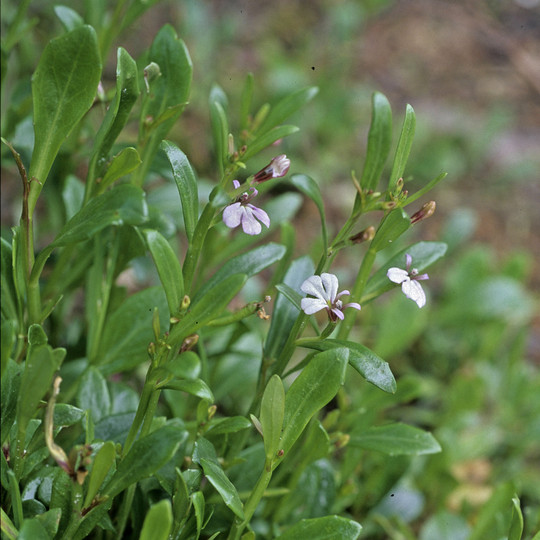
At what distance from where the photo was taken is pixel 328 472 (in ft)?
3.94

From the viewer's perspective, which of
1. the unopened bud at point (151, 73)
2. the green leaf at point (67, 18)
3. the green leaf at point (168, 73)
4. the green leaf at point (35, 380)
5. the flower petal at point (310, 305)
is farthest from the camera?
the green leaf at point (67, 18)

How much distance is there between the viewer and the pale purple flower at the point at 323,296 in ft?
2.73

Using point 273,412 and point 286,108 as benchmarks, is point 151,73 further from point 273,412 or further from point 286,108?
point 273,412

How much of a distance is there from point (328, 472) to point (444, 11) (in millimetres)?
2655

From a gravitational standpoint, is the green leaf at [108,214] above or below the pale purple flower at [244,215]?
above

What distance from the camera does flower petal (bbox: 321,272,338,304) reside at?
0.85 meters

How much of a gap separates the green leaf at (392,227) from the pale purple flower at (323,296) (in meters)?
0.09

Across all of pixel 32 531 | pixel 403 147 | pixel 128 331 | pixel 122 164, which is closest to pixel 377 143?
pixel 403 147

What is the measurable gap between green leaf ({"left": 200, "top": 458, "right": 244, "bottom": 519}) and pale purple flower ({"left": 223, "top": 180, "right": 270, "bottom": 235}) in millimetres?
280

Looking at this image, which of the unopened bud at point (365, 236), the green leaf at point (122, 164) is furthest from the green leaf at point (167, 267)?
the unopened bud at point (365, 236)

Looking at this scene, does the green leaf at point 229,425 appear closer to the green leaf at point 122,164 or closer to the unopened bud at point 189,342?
the unopened bud at point 189,342

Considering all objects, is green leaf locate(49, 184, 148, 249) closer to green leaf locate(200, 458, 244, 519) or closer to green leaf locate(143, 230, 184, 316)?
green leaf locate(143, 230, 184, 316)

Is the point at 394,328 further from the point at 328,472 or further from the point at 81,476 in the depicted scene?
the point at 81,476

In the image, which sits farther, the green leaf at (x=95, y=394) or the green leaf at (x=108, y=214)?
the green leaf at (x=95, y=394)
